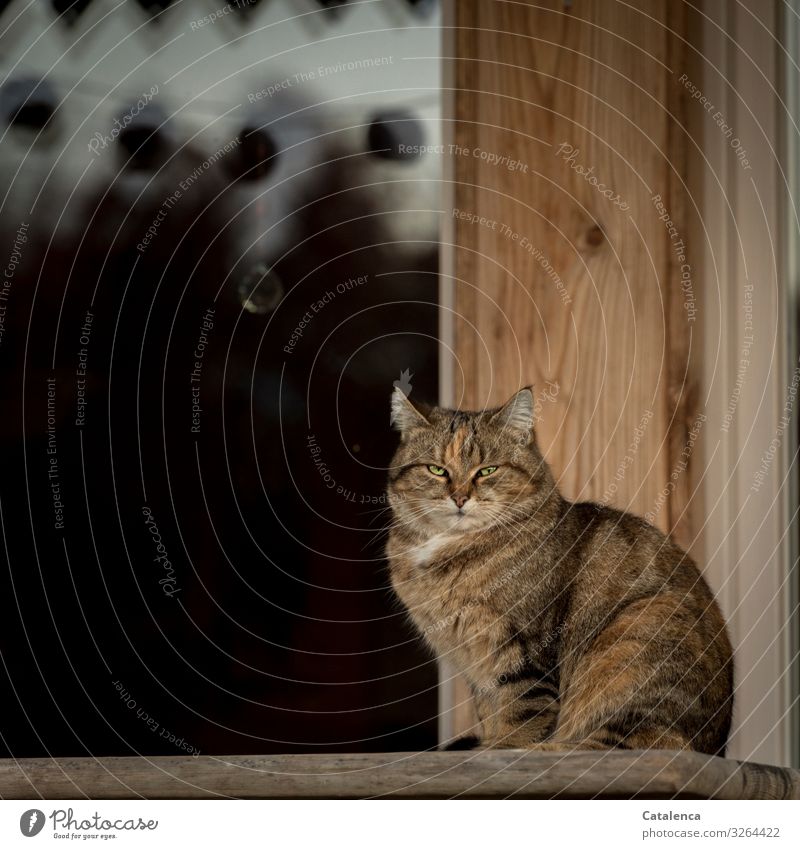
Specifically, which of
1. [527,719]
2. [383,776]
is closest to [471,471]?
[527,719]

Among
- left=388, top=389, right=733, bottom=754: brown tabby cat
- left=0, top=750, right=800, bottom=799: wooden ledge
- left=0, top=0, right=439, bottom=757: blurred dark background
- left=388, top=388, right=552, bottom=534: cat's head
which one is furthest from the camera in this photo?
left=0, top=0, right=439, bottom=757: blurred dark background

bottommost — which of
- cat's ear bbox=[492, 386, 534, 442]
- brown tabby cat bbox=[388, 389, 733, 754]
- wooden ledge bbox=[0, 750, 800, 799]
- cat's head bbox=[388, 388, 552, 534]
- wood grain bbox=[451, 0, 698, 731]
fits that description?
wooden ledge bbox=[0, 750, 800, 799]

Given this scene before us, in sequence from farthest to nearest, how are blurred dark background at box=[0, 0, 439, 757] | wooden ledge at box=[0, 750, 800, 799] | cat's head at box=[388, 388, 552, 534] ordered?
blurred dark background at box=[0, 0, 439, 757]
cat's head at box=[388, 388, 552, 534]
wooden ledge at box=[0, 750, 800, 799]

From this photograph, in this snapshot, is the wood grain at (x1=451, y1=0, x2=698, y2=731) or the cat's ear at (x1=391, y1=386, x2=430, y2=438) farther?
the wood grain at (x1=451, y1=0, x2=698, y2=731)

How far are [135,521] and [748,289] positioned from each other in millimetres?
1226

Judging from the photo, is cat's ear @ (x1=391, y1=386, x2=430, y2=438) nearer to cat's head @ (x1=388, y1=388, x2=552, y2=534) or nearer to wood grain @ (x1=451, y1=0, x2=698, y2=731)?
cat's head @ (x1=388, y1=388, x2=552, y2=534)

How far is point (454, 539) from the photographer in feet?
5.96

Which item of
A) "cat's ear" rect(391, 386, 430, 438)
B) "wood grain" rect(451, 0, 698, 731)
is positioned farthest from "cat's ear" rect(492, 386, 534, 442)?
"wood grain" rect(451, 0, 698, 731)

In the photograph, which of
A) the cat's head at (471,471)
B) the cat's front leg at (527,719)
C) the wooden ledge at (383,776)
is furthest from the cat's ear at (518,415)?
the wooden ledge at (383,776)

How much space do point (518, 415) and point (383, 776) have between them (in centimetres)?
76

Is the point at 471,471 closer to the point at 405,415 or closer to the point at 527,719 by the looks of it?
the point at 405,415

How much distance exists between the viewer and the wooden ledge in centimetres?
123

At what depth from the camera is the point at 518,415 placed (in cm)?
184

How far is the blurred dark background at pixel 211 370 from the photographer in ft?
6.89
